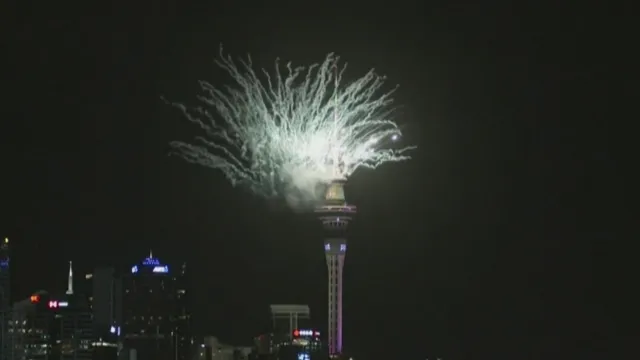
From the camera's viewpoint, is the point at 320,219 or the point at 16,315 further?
the point at 320,219

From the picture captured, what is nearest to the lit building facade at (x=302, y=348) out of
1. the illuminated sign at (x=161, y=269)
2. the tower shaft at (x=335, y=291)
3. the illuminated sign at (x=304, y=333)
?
the illuminated sign at (x=304, y=333)

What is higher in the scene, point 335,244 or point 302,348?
point 335,244

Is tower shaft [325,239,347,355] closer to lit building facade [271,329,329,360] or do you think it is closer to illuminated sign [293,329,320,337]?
lit building facade [271,329,329,360]

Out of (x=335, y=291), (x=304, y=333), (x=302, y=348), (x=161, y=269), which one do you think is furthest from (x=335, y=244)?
(x=161, y=269)

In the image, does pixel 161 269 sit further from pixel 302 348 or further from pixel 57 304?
pixel 302 348

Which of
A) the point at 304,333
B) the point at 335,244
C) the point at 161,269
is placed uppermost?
the point at 335,244

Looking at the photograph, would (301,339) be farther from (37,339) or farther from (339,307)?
(37,339)

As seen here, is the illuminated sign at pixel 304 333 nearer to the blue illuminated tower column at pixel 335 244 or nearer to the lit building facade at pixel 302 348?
the lit building facade at pixel 302 348

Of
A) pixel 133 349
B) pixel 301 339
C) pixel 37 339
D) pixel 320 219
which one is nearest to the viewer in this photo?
pixel 133 349

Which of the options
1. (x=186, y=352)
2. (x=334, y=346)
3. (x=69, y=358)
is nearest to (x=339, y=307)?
(x=334, y=346)
